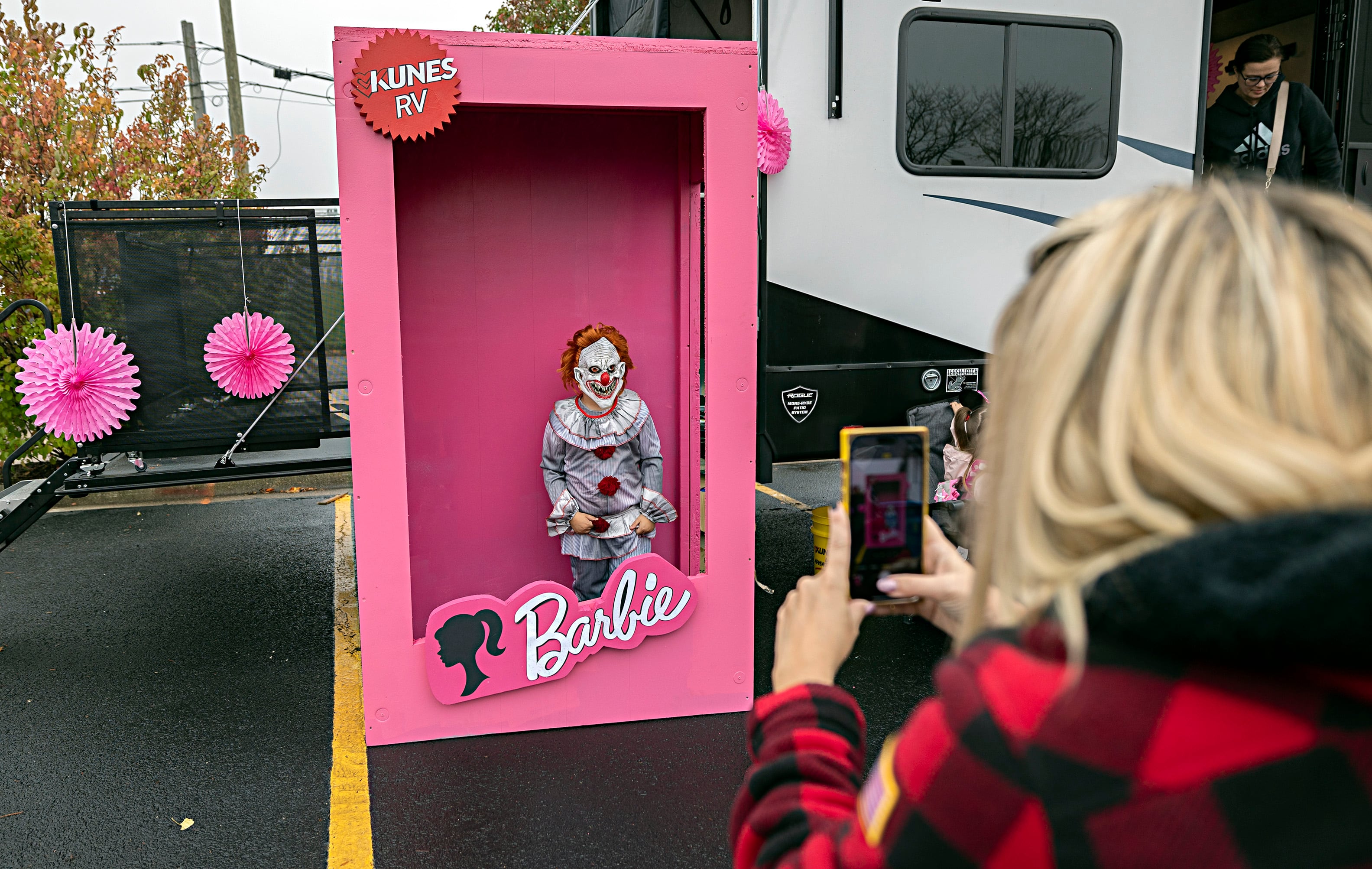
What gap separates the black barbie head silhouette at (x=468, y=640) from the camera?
133 inches

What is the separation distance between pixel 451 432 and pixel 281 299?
136cm

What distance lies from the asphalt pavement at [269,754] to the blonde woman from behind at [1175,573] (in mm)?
2364

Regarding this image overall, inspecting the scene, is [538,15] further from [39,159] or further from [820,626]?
[820,626]

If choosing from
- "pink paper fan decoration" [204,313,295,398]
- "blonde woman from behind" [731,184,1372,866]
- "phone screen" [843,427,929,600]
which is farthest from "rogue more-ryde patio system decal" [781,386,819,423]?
"blonde woman from behind" [731,184,1372,866]

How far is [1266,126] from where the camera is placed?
16.9 feet

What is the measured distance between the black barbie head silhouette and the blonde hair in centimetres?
287

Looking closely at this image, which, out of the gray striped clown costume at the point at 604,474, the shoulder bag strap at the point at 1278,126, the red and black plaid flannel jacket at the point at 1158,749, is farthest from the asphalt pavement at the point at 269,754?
the shoulder bag strap at the point at 1278,126

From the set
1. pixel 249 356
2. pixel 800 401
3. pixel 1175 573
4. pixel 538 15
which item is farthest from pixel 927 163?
pixel 538 15

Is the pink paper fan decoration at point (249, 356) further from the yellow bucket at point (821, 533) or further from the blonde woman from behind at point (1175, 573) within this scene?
the blonde woman from behind at point (1175, 573)

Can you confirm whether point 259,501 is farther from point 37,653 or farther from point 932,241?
point 932,241

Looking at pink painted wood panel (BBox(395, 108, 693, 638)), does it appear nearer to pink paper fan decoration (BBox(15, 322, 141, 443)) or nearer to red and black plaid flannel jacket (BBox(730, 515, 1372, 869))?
pink paper fan decoration (BBox(15, 322, 141, 443))

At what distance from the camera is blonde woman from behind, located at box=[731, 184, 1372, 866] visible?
59 centimetres

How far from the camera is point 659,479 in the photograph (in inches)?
157

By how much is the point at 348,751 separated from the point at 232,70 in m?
14.3
